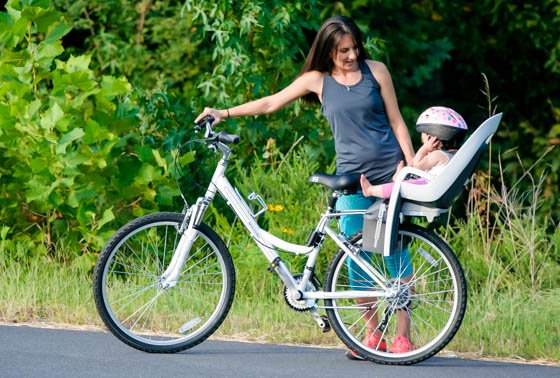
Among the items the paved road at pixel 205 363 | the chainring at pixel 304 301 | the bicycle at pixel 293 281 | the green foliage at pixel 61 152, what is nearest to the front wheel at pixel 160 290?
the bicycle at pixel 293 281

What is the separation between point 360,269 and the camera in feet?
20.4

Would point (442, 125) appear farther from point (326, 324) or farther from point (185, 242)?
point (185, 242)

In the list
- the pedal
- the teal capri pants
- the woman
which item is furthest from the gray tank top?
the pedal

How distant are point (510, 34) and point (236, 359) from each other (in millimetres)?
8997

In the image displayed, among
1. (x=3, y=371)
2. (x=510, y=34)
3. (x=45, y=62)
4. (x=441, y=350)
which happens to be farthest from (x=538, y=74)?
(x=3, y=371)

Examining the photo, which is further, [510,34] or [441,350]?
[510,34]

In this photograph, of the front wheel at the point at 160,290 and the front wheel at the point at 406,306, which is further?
the front wheel at the point at 160,290

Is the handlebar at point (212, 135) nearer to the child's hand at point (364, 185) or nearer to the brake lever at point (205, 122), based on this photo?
the brake lever at point (205, 122)

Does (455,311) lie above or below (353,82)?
below

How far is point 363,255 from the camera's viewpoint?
6160mm

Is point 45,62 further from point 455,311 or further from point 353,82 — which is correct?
point 455,311

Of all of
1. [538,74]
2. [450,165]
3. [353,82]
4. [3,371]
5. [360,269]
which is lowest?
[3,371]

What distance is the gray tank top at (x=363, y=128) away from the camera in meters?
6.19

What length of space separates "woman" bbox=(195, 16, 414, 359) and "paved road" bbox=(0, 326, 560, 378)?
0.70 ft
